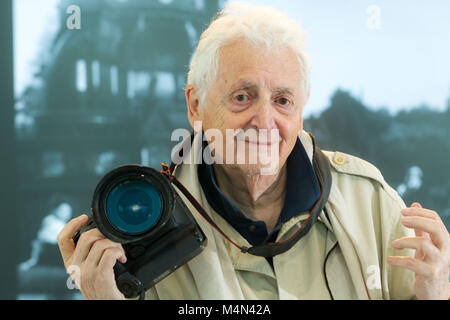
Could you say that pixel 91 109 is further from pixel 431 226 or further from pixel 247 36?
pixel 431 226

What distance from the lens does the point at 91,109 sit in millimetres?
1820

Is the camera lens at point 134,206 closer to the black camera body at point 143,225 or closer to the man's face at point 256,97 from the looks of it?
the black camera body at point 143,225

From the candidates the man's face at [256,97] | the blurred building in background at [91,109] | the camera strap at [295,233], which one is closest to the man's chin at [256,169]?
the man's face at [256,97]

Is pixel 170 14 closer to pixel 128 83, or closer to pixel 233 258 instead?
pixel 128 83

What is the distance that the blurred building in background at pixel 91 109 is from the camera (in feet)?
5.96

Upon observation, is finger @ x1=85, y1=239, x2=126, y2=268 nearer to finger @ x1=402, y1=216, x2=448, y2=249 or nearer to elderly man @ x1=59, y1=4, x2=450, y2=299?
elderly man @ x1=59, y1=4, x2=450, y2=299

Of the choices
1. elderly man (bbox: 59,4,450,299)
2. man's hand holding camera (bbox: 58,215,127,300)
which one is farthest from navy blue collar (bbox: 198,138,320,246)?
man's hand holding camera (bbox: 58,215,127,300)

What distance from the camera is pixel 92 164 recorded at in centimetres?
183

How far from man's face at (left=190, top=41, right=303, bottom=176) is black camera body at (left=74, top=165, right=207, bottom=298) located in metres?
0.19

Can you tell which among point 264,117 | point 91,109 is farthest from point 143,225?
point 91,109

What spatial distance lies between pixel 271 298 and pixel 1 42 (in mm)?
1404

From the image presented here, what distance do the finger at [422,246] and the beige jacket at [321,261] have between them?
0.33 ft
